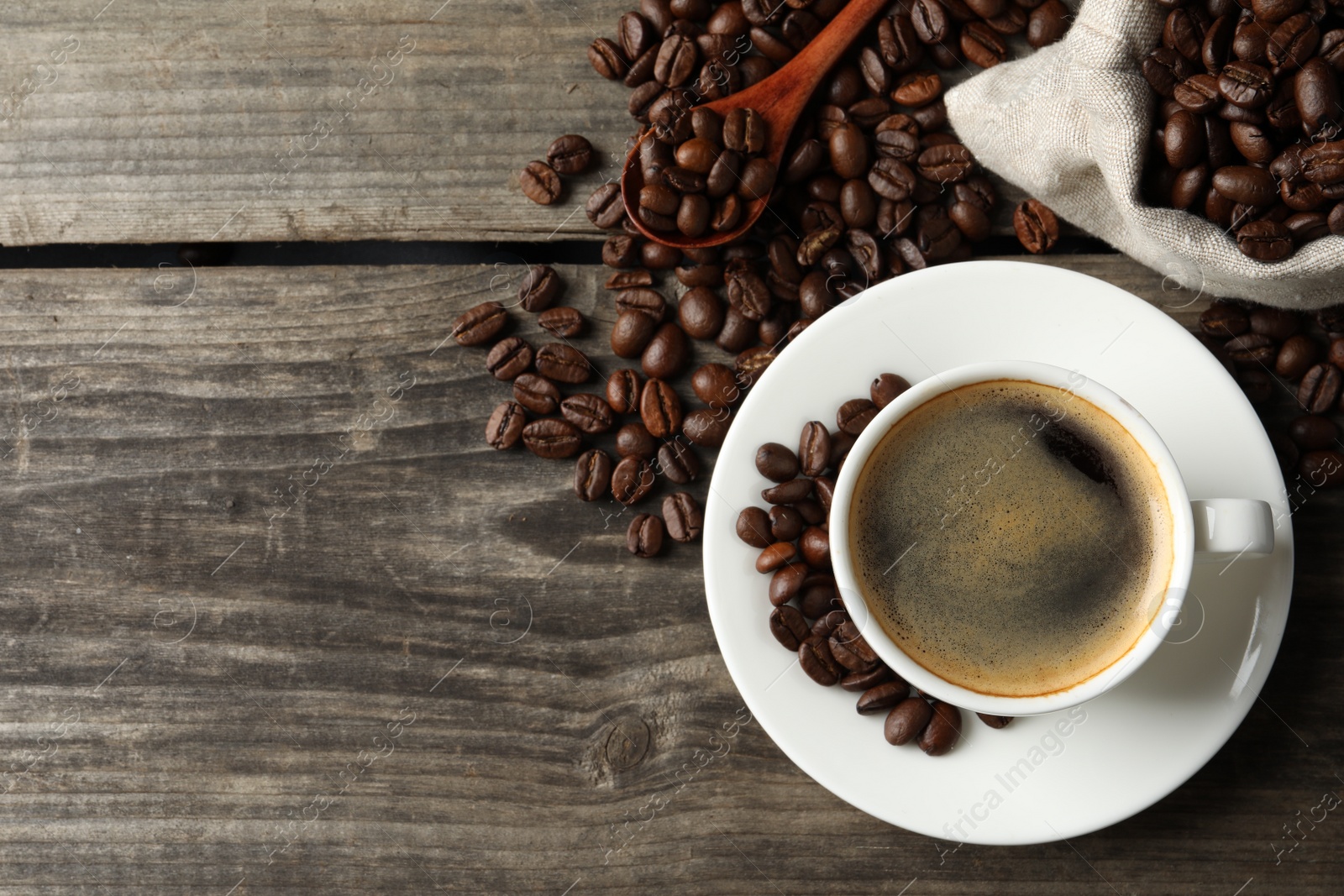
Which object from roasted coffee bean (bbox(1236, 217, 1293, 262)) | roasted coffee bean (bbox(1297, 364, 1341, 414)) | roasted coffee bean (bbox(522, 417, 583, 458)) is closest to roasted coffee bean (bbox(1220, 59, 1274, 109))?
roasted coffee bean (bbox(1236, 217, 1293, 262))

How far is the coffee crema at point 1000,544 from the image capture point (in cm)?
93

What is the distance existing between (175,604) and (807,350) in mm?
918

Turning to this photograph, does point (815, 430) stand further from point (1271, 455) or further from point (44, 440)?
point (44, 440)

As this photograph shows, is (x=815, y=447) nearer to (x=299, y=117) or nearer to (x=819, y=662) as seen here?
(x=819, y=662)

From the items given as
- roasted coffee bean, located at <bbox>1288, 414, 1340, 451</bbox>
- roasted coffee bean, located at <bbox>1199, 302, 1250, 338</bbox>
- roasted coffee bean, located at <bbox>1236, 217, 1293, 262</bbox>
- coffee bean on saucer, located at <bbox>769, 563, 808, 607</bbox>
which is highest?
roasted coffee bean, located at <bbox>1236, 217, 1293, 262</bbox>

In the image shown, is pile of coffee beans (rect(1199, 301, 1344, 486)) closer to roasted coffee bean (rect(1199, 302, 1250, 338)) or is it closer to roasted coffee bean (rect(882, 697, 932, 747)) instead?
roasted coffee bean (rect(1199, 302, 1250, 338))

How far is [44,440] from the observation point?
1274 mm

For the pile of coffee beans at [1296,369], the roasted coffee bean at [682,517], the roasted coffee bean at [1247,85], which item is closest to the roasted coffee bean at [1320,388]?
the pile of coffee beans at [1296,369]

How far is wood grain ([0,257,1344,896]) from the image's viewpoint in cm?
121

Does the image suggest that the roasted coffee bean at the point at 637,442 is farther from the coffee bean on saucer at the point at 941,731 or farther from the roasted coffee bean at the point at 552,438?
the coffee bean on saucer at the point at 941,731

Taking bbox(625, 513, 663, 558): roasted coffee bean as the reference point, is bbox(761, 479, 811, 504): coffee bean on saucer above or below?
above

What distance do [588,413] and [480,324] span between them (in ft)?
0.61

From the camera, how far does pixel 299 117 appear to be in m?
1.26

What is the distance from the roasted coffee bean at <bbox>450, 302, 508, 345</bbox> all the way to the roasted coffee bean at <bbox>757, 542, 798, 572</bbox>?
0.47 meters
